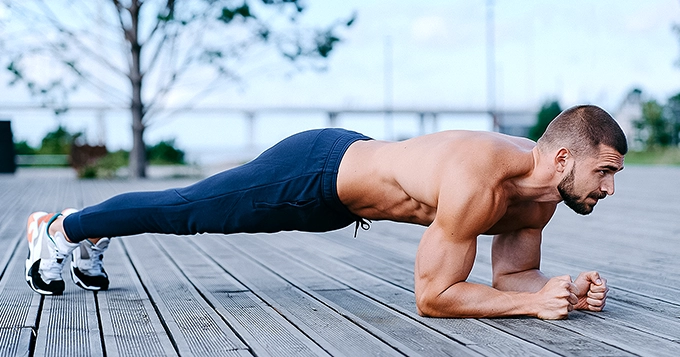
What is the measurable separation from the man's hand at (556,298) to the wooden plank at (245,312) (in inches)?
28.4

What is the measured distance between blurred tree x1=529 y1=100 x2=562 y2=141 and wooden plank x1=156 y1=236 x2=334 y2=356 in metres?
23.7

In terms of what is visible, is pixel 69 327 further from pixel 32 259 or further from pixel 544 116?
pixel 544 116

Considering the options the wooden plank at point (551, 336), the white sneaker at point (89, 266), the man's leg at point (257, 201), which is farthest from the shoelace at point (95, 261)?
the wooden plank at point (551, 336)

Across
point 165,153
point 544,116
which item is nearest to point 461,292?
point 165,153

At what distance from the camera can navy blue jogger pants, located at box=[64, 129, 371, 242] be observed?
2.40 metres

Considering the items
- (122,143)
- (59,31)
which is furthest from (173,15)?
(122,143)

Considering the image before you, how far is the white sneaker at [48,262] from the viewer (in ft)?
8.66

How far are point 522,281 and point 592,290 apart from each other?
23 centimetres

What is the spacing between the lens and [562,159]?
2.16 metres

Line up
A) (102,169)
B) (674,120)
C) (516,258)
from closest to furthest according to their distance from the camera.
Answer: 1. (516,258)
2. (102,169)
3. (674,120)

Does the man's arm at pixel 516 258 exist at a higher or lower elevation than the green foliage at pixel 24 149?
lower

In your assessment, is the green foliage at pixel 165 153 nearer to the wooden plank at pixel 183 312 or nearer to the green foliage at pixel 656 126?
the green foliage at pixel 656 126

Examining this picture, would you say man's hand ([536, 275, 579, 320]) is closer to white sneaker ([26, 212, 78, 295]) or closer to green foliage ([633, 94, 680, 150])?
white sneaker ([26, 212, 78, 295])

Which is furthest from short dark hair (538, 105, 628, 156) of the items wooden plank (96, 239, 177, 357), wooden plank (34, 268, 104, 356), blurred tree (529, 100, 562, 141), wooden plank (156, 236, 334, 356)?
blurred tree (529, 100, 562, 141)
